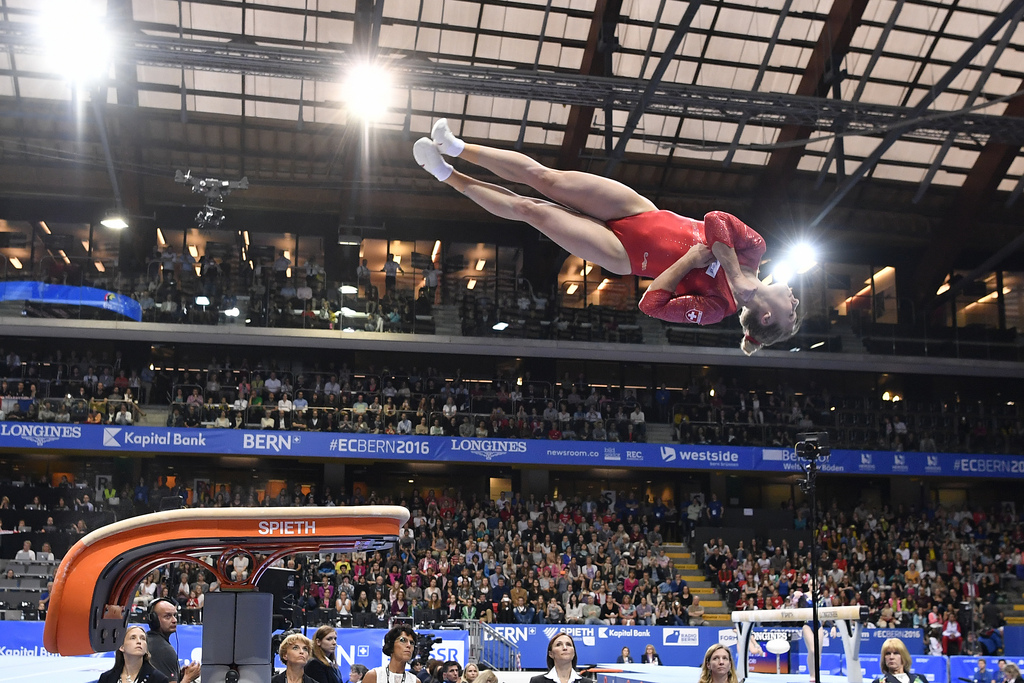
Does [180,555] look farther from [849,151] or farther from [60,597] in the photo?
[849,151]

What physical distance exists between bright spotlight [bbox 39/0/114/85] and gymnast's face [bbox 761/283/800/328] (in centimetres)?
1835

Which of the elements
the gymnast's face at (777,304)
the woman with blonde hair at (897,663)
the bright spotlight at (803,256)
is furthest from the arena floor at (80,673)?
the bright spotlight at (803,256)

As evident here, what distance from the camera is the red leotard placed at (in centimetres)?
492

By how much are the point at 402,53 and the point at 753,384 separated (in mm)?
15242

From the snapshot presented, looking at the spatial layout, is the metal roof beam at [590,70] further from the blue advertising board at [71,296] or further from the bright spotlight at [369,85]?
the blue advertising board at [71,296]

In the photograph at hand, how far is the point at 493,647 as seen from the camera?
17.1m

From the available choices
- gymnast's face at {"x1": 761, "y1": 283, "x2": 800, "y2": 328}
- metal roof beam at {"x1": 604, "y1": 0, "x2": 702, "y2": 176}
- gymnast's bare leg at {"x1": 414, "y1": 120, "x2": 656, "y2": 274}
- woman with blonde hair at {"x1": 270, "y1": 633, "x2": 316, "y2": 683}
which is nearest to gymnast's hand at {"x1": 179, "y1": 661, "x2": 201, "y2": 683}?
woman with blonde hair at {"x1": 270, "y1": 633, "x2": 316, "y2": 683}

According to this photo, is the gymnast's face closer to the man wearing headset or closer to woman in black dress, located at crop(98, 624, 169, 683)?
woman in black dress, located at crop(98, 624, 169, 683)

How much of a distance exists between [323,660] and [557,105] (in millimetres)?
21627

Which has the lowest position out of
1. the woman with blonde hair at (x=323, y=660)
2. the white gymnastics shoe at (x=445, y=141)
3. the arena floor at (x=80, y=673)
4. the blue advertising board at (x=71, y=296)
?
the arena floor at (x=80, y=673)

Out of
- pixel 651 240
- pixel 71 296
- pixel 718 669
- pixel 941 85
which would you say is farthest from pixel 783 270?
pixel 718 669

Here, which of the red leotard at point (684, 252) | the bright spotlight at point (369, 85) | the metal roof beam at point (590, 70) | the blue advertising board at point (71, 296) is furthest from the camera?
the blue advertising board at point (71, 296)

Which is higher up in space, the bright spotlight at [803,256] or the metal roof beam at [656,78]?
the metal roof beam at [656,78]

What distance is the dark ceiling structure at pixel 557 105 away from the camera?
2208cm
